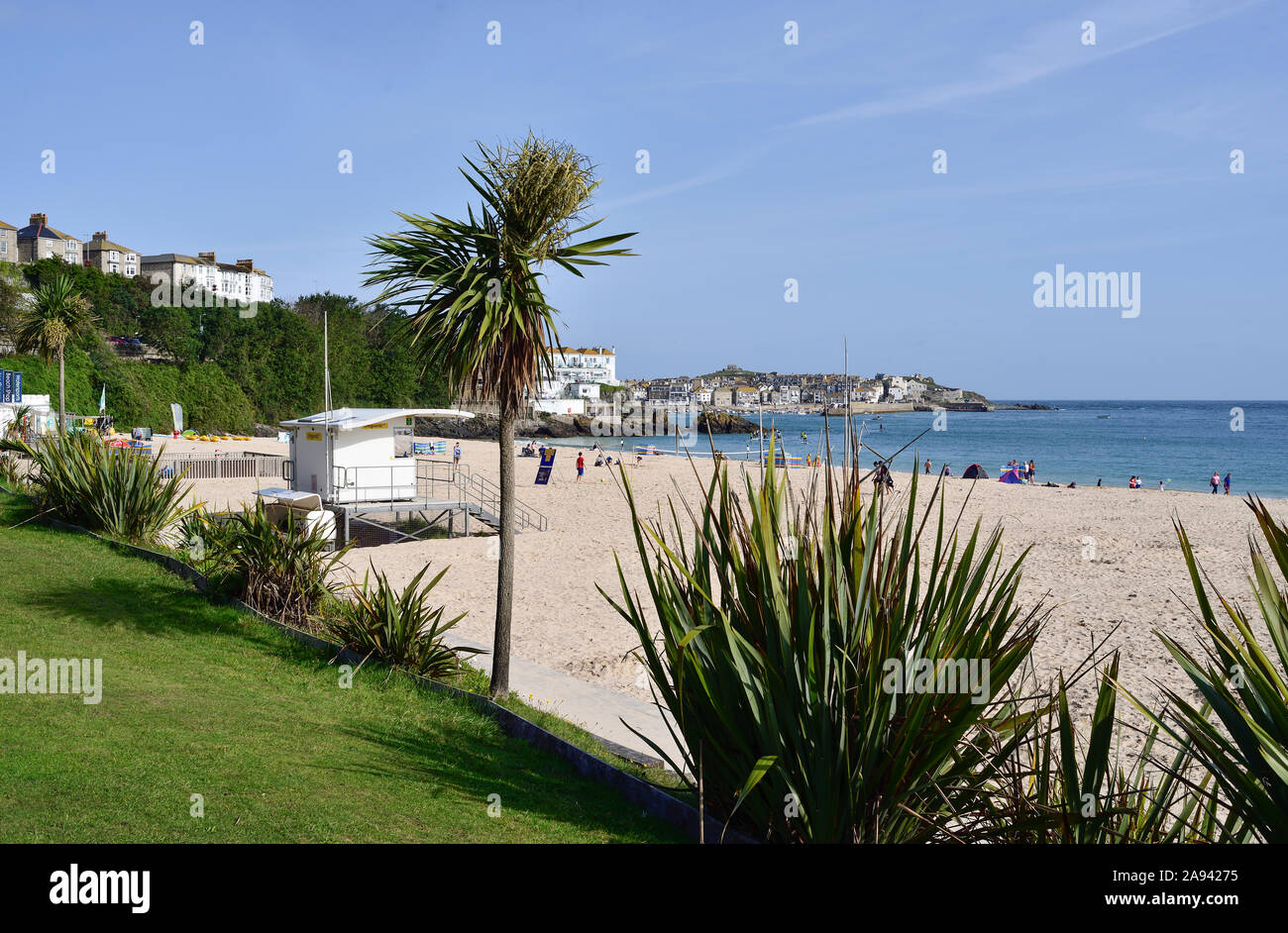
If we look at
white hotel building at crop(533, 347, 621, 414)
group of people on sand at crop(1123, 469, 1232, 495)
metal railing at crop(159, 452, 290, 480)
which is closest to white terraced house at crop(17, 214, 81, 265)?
white hotel building at crop(533, 347, 621, 414)

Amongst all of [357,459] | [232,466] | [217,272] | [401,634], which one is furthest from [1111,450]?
[217,272]

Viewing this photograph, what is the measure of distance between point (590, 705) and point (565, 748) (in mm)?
2164

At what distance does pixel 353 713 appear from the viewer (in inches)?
287

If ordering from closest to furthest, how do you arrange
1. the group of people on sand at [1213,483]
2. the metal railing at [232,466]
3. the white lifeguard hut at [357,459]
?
the white lifeguard hut at [357,459] < the metal railing at [232,466] < the group of people on sand at [1213,483]

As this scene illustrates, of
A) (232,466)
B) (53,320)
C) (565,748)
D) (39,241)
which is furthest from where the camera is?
(39,241)

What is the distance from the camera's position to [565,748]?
272 inches

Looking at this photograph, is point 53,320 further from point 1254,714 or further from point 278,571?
point 1254,714

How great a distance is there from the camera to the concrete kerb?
544 centimetres

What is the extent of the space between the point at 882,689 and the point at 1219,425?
5331 inches

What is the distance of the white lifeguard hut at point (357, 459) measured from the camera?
20062 millimetres

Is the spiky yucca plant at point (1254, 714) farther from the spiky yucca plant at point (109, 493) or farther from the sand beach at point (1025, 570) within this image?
the spiky yucca plant at point (109, 493)

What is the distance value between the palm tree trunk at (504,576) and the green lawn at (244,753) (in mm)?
541

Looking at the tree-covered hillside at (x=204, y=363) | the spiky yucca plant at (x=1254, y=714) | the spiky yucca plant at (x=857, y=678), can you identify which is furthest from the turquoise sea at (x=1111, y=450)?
the spiky yucca plant at (x=1254, y=714)

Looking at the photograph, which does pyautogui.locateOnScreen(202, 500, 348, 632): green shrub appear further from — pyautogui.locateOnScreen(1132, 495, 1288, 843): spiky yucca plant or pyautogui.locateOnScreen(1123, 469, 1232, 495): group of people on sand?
pyautogui.locateOnScreen(1123, 469, 1232, 495): group of people on sand
